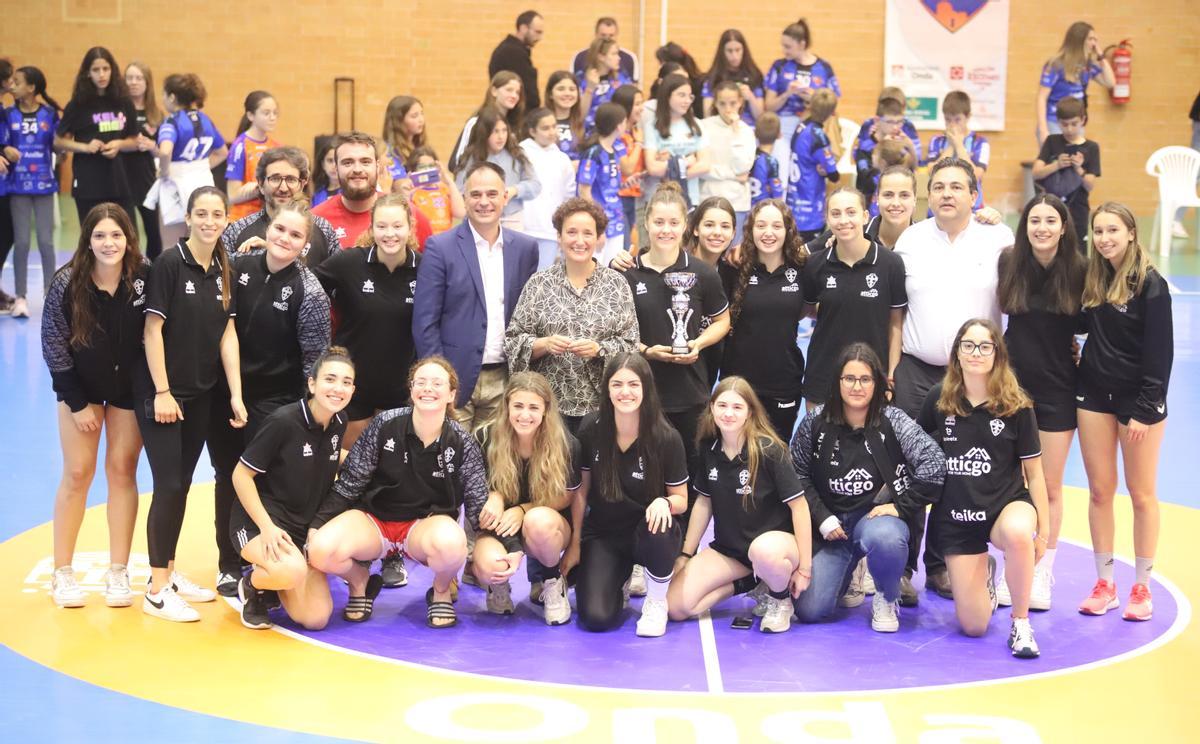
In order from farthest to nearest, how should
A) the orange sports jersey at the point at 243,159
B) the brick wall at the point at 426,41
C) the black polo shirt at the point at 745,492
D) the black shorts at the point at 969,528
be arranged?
the brick wall at the point at 426,41, the orange sports jersey at the point at 243,159, the black polo shirt at the point at 745,492, the black shorts at the point at 969,528

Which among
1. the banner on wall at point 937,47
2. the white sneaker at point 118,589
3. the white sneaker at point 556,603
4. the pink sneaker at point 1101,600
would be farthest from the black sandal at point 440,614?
the banner on wall at point 937,47

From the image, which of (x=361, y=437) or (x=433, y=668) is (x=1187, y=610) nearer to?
(x=433, y=668)

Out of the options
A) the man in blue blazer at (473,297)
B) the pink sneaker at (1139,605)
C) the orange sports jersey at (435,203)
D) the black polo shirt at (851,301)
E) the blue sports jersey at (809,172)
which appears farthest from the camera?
the blue sports jersey at (809,172)

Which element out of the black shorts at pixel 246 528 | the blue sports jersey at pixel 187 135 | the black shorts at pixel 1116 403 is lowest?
the black shorts at pixel 246 528

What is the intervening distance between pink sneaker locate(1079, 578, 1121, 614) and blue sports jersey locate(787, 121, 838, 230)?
6.02 m

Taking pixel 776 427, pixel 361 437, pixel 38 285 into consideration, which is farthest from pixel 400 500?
pixel 38 285

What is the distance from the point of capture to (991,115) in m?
17.6

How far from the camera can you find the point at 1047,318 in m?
5.98

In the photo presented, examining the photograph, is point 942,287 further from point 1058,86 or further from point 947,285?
point 1058,86

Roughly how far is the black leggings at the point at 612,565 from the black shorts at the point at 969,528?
1104 mm

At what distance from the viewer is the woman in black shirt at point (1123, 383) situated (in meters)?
5.70

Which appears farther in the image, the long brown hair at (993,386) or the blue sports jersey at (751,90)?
the blue sports jersey at (751,90)

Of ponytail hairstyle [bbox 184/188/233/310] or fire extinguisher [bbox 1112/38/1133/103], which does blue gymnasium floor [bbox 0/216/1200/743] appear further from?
fire extinguisher [bbox 1112/38/1133/103]

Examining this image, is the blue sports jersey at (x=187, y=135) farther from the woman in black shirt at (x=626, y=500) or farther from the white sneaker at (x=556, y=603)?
the white sneaker at (x=556, y=603)
